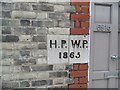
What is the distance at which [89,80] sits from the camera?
3.04 meters

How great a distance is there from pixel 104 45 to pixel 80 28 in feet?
1.53

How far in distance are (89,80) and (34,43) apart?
2.96 feet

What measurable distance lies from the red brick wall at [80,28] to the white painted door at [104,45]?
4.9 inches

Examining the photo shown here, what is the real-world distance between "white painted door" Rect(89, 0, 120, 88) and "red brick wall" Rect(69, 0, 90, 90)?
0.41 ft

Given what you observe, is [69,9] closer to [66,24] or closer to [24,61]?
[66,24]

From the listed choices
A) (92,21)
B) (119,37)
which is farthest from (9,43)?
(119,37)

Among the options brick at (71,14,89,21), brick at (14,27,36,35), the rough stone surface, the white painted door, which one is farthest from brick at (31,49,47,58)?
the white painted door

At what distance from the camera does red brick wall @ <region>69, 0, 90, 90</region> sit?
9.48 ft

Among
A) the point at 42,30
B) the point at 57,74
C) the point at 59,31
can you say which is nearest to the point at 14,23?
the point at 42,30

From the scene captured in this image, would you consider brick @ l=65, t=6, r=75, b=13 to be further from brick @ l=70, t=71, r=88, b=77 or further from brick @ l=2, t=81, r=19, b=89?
brick @ l=2, t=81, r=19, b=89

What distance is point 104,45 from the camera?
3139 mm

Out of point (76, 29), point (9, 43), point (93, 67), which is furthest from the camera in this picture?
point (93, 67)

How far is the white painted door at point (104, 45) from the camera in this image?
3.07 meters

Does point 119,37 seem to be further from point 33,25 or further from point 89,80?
point 33,25
